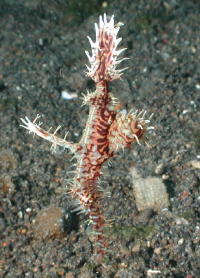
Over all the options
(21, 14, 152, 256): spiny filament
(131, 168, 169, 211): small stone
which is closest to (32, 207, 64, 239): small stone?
(131, 168, 169, 211): small stone

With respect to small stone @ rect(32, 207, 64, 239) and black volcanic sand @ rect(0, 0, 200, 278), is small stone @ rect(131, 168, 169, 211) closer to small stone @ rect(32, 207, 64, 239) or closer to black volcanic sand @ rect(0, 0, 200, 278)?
black volcanic sand @ rect(0, 0, 200, 278)

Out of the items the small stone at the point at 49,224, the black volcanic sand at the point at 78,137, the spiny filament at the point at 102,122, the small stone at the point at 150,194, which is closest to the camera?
the spiny filament at the point at 102,122

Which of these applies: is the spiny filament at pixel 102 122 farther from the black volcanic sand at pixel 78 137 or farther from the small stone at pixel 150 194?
the small stone at pixel 150 194

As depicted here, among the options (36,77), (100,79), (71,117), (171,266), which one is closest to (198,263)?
(171,266)

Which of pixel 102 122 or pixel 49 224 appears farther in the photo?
pixel 49 224

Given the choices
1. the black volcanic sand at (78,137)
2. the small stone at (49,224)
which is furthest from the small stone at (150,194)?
the small stone at (49,224)

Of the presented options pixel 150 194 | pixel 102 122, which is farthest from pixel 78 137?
pixel 102 122

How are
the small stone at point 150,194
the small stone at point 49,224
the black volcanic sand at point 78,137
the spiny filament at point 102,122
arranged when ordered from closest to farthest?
the spiny filament at point 102,122 → the black volcanic sand at point 78,137 → the small stone at point 49,224 → the small stone at point 150,194

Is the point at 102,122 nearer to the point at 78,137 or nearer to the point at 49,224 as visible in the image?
the point at 49,224

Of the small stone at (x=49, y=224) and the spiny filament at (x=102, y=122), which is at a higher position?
the spiny filament at (x=102, y=122)

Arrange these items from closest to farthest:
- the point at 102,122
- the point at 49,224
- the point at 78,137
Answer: the point at 102,122
the point at 49,224
the point at 78,137
